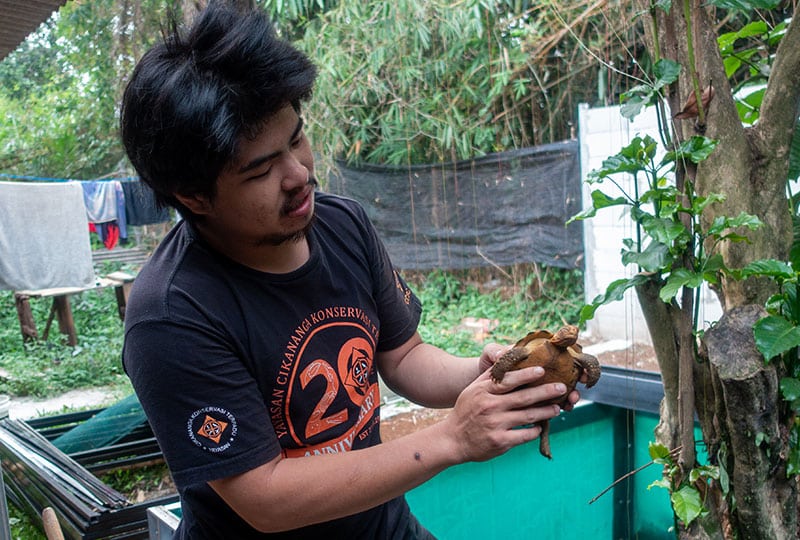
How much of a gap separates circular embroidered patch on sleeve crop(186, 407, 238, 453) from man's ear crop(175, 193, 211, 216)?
0.31 m

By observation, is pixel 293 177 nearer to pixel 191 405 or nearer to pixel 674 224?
pixel 191 405

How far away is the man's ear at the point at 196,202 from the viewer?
1107mm

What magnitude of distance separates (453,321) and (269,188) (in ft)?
17.2

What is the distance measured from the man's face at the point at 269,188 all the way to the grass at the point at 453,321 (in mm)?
4344

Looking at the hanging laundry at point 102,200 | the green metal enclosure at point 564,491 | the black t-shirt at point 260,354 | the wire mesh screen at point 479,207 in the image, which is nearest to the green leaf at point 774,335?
the black t-shirt at point 260,354

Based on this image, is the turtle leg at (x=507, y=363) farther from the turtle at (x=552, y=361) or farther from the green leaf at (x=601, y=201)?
the green leaf at (x=601, y=201)

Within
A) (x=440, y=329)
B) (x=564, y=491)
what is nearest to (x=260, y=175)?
(x=564, y=491)

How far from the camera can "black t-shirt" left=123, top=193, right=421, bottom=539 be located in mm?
1057

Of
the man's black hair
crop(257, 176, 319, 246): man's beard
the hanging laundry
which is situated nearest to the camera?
the man's black hair

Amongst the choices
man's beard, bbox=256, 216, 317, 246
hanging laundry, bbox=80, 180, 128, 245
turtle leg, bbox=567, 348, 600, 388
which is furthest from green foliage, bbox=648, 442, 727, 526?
hanging laundry, bbox=80, 180, 128, 245

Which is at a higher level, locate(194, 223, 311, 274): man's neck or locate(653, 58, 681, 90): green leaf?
locate(653, 58, 681, 90): green leaf

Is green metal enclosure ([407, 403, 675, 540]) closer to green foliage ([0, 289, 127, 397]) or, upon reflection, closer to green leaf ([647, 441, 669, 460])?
green leaf ([647, 441, 669, 460])

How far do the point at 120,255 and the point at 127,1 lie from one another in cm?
411

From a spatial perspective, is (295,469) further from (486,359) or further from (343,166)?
(343,166)
